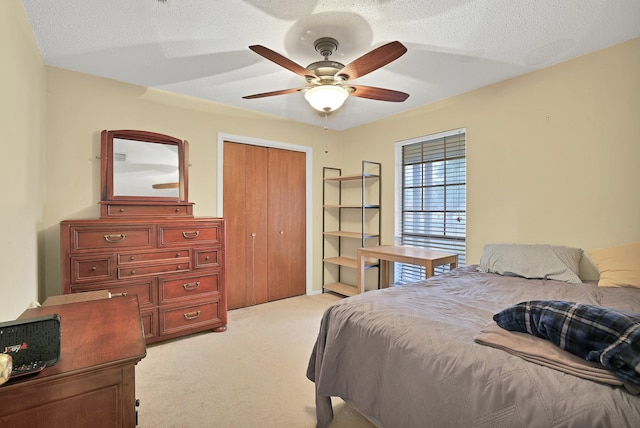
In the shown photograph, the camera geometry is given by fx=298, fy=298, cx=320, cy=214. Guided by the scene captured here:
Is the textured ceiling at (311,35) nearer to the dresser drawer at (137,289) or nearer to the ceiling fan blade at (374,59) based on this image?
the ceiling fan blade at (374,59)

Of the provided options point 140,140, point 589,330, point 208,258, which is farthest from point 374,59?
point 140,140

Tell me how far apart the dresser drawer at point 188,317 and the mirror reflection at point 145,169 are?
45.4 inches

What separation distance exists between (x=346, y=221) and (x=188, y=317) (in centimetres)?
255

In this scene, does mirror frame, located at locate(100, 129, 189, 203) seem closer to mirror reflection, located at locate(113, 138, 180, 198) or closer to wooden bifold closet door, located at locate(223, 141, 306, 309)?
mirror reflection, located at locate(113, 138, 180, 198)

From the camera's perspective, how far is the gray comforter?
915mm

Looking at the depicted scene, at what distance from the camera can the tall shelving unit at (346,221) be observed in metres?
4.12

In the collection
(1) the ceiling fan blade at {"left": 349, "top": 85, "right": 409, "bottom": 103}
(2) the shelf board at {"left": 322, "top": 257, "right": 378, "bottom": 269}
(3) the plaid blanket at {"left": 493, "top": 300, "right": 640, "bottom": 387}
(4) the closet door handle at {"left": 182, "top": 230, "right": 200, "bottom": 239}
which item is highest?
(1) the ceiling fan blade at {"left": 349, "top": 85, "right": 409, "bottom": 103}

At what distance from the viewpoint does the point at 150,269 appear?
2648mm

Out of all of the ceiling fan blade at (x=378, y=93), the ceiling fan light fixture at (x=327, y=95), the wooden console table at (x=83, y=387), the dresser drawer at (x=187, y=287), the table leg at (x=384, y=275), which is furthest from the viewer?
the table leg at (x=384, y=275)

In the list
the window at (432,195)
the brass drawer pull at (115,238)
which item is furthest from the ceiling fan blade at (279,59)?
the window at (432,195)

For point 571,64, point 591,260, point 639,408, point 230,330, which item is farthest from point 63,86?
point 591,260

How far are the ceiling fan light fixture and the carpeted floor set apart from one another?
202 centimetres

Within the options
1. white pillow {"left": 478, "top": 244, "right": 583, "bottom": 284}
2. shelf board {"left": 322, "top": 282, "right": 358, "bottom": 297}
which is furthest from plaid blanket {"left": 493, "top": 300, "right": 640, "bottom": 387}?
shelf board {"left": 322, "top": 282, "right": 358, "bottom": 297}

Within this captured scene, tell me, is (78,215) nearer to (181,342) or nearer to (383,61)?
(181,342)
